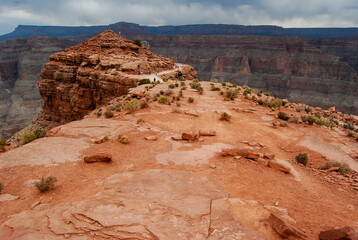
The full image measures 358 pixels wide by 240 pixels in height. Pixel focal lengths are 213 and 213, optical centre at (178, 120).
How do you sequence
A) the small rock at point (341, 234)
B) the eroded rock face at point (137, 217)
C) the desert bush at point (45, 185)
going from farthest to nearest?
the desert bush at point (45, 185)
the eroded rock face at point (137, 217)
the small rock at point (341, 234)

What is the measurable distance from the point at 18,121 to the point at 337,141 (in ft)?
248

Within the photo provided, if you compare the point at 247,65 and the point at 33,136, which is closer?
the point at 33,136

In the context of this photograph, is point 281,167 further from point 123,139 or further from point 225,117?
point 123,139

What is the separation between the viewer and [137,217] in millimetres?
4047

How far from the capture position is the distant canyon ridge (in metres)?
67.2

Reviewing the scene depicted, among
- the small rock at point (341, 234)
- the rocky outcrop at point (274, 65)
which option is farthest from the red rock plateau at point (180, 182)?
the rocky outcrop at point (274, 65)

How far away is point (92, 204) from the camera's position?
172 inches

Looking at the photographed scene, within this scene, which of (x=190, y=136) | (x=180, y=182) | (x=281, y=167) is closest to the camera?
(x=180, y=182)

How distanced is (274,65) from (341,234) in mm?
88389

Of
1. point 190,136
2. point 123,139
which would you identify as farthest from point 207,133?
point 123,139

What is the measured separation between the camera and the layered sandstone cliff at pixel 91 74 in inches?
961

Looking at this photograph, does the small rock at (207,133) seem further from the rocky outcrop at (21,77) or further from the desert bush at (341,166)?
the rocky outcrop at (21,77)

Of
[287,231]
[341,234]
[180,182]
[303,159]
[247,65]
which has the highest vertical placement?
[247,65]

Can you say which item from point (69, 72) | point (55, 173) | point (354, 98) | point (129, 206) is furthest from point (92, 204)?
point (354, 98)
